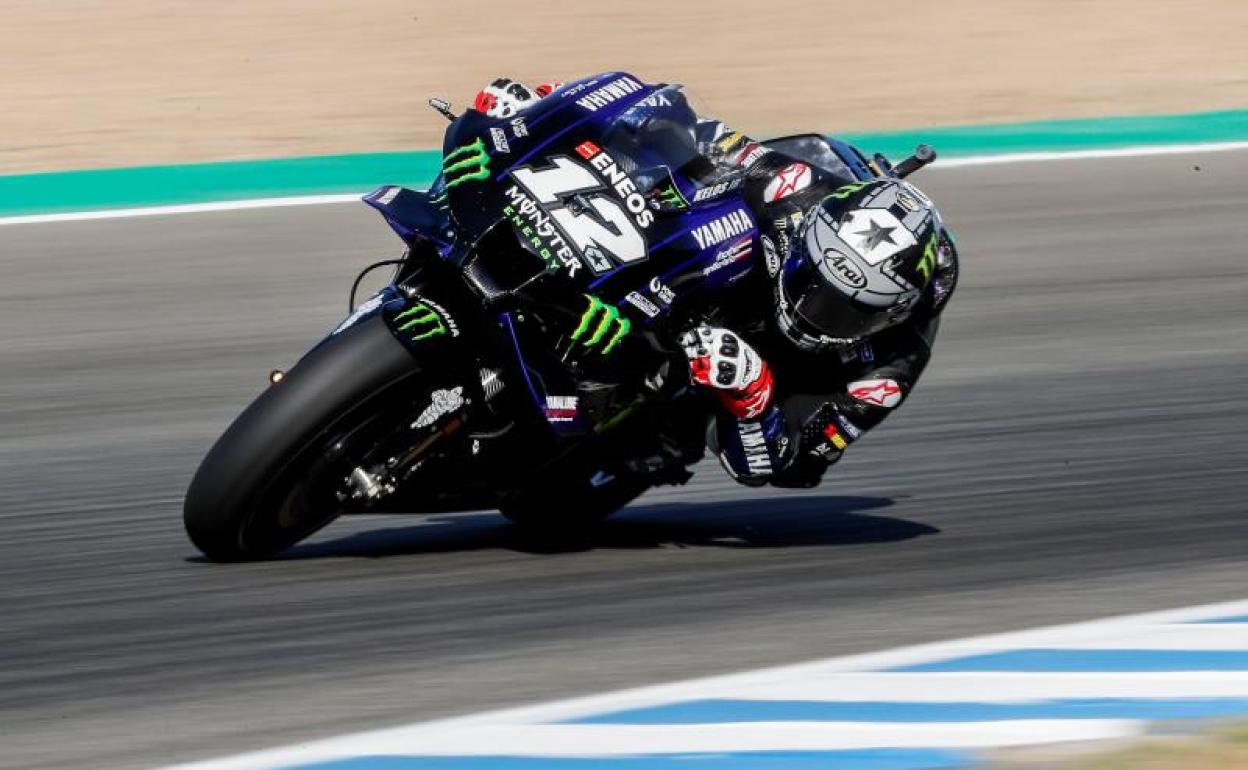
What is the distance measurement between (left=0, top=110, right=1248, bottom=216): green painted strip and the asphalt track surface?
133cm

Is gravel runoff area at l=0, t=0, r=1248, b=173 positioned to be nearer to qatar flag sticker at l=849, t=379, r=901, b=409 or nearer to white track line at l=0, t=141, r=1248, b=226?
white track line at l=0, t=141, r=1248, b=226

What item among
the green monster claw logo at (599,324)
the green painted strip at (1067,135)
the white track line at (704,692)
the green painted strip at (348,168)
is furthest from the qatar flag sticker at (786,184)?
the green painted strip at (1067,135)

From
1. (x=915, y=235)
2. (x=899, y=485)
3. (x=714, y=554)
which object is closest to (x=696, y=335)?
(x=915, y=235)

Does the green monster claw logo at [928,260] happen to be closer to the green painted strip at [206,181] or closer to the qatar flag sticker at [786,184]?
the qatar flag sticker at [786,184]

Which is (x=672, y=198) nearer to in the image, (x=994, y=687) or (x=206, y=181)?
(x=994, y=687)

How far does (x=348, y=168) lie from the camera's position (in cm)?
1362

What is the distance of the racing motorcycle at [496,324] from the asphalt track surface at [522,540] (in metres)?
0.33

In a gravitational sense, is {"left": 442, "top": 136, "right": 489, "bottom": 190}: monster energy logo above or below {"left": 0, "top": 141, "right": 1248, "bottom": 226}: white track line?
below

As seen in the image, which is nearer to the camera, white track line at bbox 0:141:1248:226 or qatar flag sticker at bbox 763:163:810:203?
qatar flag sticker at bbox 763:163:810:203

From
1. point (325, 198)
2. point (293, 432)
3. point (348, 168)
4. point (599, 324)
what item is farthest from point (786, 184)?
point (348, 168)

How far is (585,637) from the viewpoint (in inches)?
218

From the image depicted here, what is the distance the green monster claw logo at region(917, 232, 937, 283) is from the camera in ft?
18.7

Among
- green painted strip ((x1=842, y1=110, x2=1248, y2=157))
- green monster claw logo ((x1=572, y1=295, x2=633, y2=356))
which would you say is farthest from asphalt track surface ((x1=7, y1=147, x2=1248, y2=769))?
green painted strip ((x1=842, y1=110, x2=1248, y2=157))

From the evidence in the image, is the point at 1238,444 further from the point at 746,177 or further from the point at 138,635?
the point at 138,635
